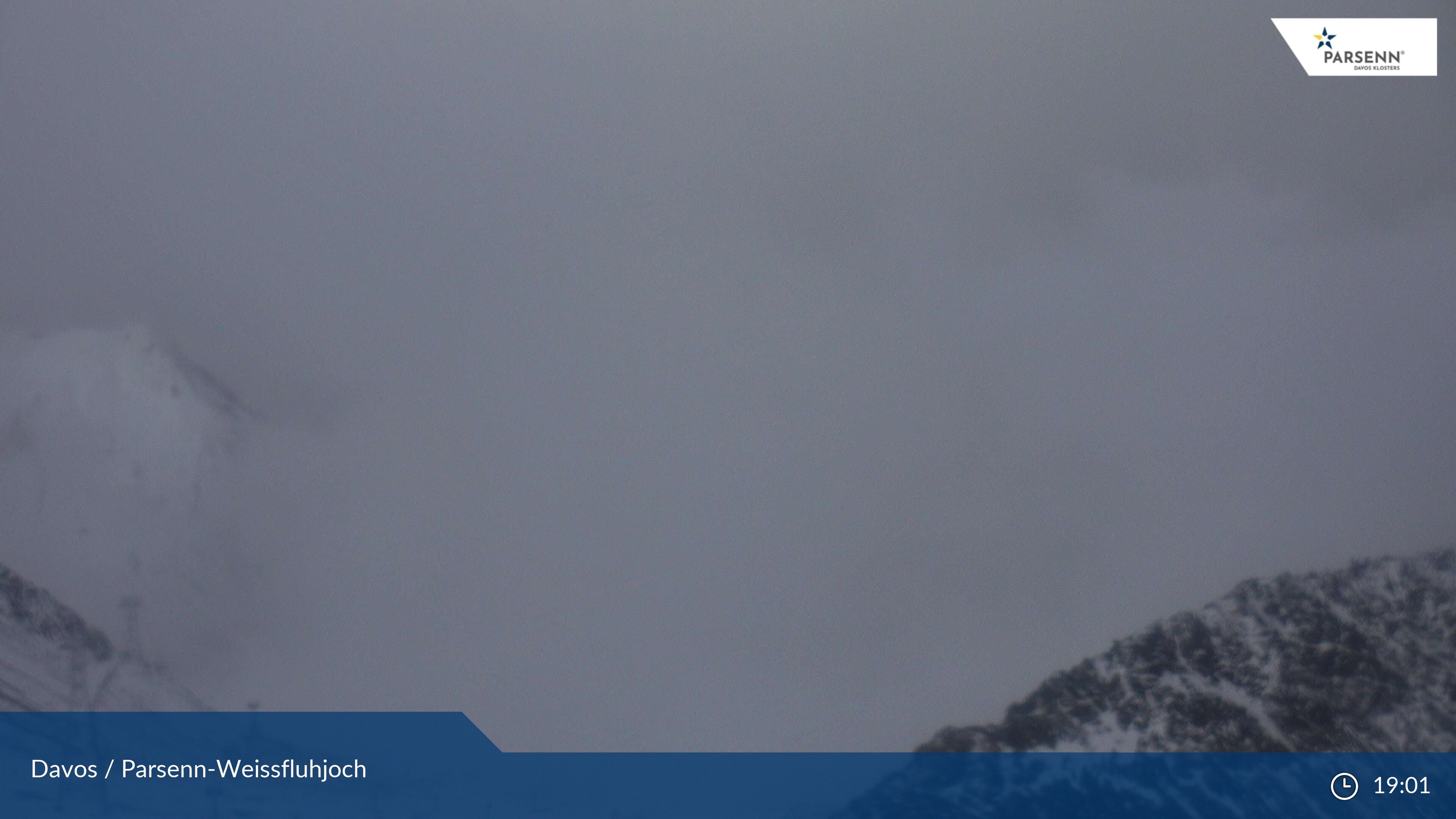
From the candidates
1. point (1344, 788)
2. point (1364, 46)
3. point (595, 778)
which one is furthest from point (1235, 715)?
point (1364, 46)

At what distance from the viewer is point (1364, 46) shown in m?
4.50

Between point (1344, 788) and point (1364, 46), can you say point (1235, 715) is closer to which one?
point (1344, 788)

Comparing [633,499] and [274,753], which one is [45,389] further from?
[633,499]

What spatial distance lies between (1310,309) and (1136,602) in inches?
54.2

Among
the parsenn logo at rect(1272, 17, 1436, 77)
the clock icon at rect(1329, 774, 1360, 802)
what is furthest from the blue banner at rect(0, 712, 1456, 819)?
the parsenn logo at rect(1272, 17, 1436, 77)

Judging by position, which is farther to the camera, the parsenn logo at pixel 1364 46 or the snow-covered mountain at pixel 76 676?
the parsenn logo at pixel 1364 46

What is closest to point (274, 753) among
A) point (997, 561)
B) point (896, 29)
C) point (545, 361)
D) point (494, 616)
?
point (494, 616)

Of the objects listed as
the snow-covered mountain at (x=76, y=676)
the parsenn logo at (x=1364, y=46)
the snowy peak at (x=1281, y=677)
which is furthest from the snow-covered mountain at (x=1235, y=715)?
the snow-covered mountain at (x=76, y=676)

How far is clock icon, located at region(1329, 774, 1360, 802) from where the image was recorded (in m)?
4.35

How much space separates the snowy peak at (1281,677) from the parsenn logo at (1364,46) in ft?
6.39

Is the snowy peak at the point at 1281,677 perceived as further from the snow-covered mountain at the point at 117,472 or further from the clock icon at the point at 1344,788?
the snow-covered mountain at the point at 117,472

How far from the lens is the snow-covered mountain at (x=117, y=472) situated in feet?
14.4

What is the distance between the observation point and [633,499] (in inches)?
177

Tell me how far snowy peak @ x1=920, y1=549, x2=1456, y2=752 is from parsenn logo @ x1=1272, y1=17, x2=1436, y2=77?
1947 mm
